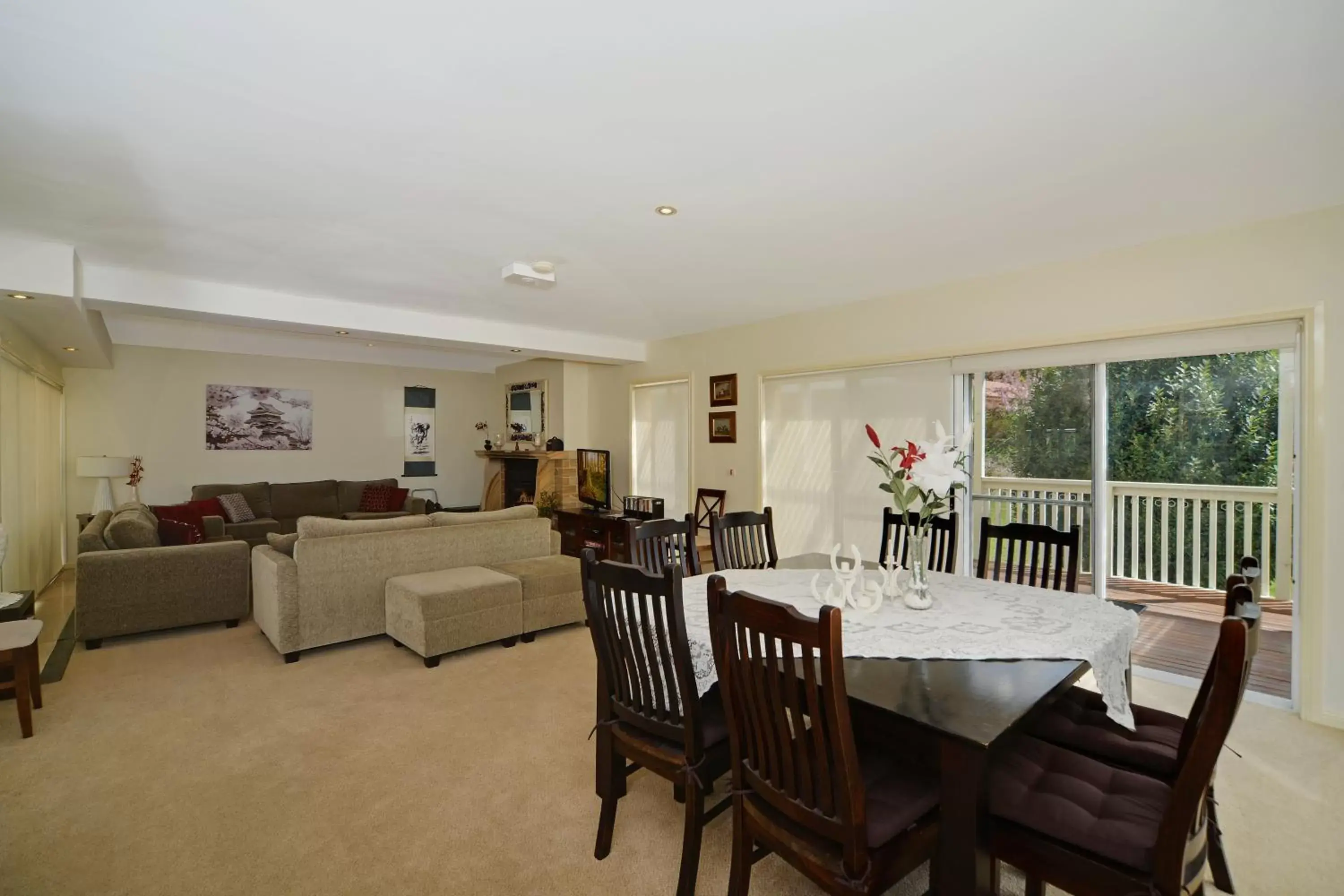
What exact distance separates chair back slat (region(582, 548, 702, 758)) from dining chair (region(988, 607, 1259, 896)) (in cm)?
80

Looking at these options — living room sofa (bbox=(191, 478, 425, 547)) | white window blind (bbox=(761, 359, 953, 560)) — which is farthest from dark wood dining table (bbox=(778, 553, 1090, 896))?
living room sofa (bbox=(191, 478, 425, 547))

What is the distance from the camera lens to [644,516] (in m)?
6.12

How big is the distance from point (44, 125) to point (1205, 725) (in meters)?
3.78

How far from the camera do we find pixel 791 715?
5.04 ft

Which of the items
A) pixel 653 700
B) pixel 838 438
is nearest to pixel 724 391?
pixel 838 438

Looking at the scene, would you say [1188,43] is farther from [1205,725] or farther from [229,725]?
[229,725]

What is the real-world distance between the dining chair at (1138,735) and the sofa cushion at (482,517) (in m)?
3.65

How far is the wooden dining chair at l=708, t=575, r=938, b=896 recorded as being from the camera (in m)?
1.38

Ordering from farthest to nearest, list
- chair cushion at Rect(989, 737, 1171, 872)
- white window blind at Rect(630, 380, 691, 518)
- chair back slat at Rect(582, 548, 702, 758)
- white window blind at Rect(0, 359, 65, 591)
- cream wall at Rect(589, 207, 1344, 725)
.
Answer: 1. white window blind at Rect(630, 380, 691, 518)
2. white window blind at Rect(0, 359, 65, 591)
3. cream wall at Rect(589, 207, 1344, 725)
4. chair back slat at Rect(582, 548, 702, 758)
5. chair cushion at Rect(989, 737, 1171, 872)

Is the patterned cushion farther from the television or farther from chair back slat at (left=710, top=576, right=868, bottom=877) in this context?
chair back slat at (left=710, top=576, right=868, bottom=877)

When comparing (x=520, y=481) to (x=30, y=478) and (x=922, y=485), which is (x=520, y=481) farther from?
(x=922, y=485)

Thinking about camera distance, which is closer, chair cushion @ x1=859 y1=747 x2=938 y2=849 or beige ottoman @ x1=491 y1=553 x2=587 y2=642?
chair cushion @ x1=859 y1=747 x2=938 y2=849

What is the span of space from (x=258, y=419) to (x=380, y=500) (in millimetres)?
1649

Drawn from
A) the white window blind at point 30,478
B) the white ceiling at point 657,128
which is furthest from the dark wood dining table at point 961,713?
the white window blind at point 30,478
